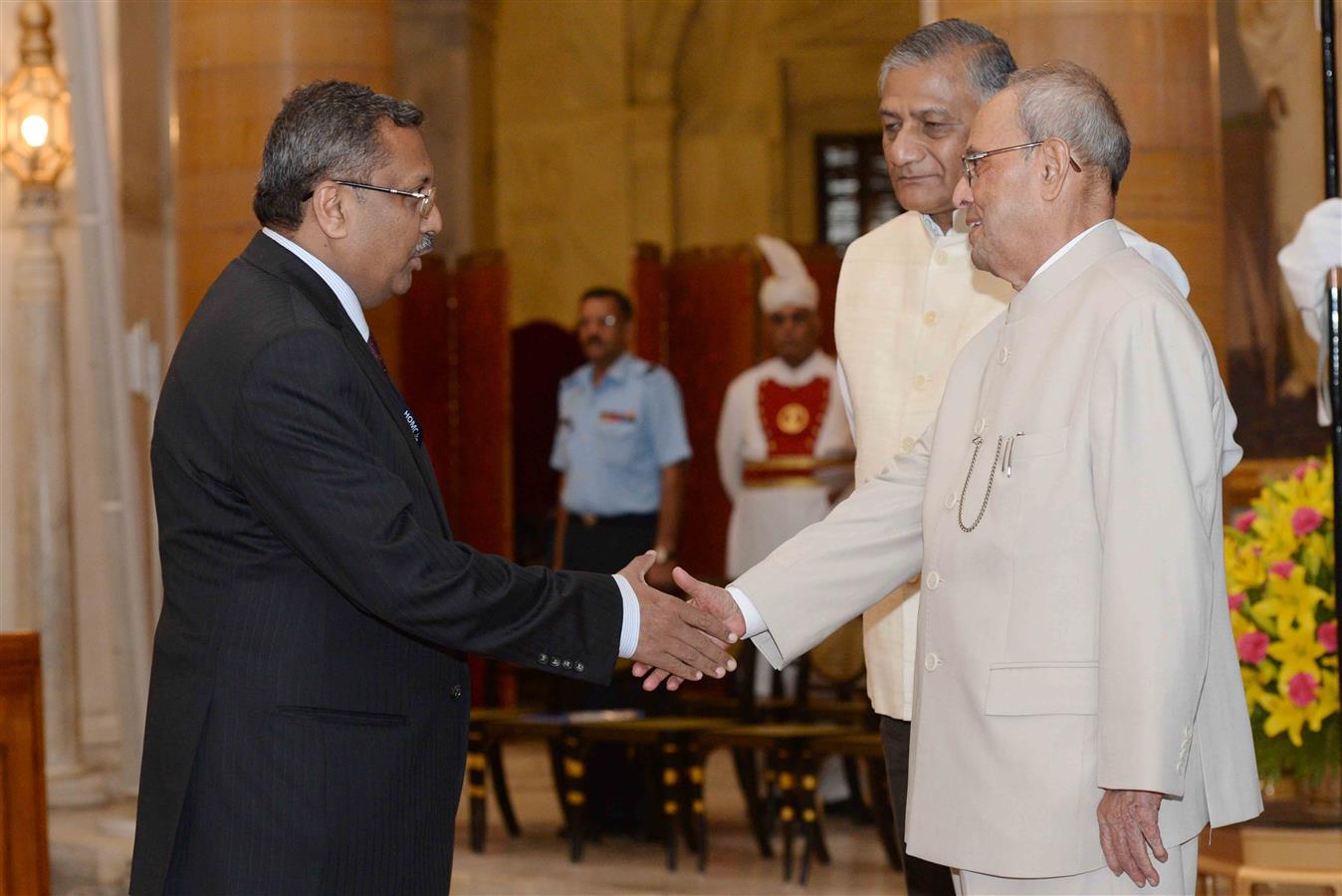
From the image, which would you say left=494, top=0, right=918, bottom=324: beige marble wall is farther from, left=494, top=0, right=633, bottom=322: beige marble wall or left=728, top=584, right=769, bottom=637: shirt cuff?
left=728, top=584, right=769, bottom=637: shirt cuff

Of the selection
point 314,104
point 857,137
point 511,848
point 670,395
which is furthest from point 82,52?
point 857,137

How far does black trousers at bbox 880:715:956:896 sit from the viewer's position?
115 inches

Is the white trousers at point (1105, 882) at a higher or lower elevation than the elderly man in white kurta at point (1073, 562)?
lower

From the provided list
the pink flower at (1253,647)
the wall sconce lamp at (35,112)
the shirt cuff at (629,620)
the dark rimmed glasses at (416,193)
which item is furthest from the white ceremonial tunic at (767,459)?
the dark rimmed glasses at (416,193)

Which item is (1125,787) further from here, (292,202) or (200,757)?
(292,202)

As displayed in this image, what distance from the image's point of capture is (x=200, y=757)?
8.00ft

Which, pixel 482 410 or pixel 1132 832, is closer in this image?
pixel 1132 832

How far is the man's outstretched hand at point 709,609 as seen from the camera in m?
2.89

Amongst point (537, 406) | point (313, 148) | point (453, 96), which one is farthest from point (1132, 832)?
point (453, 96)

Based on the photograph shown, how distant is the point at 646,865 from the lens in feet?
20.1

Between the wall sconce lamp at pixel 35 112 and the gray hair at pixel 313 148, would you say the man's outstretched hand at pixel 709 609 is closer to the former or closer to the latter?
the gray hair at pixel 313 148

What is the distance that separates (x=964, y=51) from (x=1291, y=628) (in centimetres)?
171

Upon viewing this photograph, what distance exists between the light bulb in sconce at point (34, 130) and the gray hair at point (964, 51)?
4858mm

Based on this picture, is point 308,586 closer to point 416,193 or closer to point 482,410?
point 416,193
